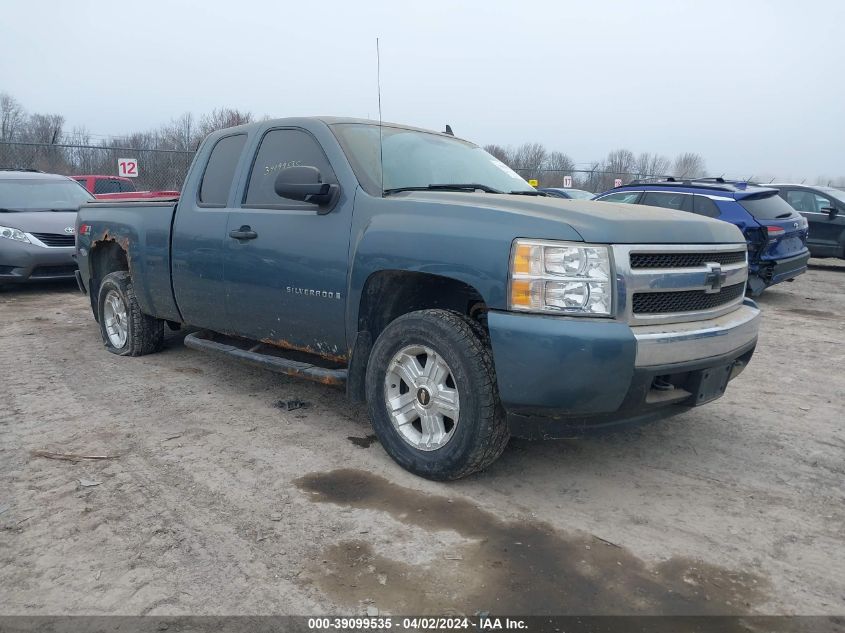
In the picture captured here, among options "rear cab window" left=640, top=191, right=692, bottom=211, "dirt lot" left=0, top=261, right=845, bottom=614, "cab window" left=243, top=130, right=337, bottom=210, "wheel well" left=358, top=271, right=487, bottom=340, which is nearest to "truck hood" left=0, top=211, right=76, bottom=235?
"dirt lot" left=0, top=261, right=845, bottom=614

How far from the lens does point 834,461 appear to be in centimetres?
388

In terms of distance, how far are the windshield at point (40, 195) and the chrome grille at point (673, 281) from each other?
29.6 feet

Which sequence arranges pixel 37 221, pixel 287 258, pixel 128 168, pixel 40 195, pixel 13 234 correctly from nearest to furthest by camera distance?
pixel 287 258, pixel 13 234, pixel 37 221, pixel 40 195, pixel 128 168

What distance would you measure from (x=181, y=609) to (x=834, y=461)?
11.6ft

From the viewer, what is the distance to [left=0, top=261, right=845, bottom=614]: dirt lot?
258 cm

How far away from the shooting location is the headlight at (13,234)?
30.4 feet

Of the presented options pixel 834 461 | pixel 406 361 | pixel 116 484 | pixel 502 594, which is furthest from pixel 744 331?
pixel 116 484

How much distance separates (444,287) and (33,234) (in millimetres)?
7900

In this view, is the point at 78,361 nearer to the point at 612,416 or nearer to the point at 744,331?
the point at 612,416

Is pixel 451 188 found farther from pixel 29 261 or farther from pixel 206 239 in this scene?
pixel 29 261

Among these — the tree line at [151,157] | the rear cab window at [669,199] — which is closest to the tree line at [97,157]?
the tree line at [151,157]

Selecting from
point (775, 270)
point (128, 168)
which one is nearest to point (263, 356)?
point (775, 270)

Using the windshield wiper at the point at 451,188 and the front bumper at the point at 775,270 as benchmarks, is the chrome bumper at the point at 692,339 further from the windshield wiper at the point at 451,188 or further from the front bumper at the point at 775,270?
the front bumper at the point at 775,270

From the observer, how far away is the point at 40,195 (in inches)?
408
